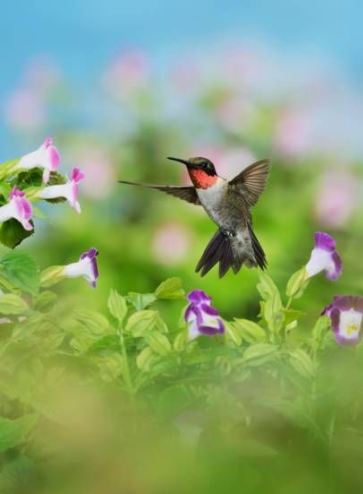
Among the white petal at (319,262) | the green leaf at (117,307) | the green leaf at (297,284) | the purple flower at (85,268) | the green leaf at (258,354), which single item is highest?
the white petal at (319,262)

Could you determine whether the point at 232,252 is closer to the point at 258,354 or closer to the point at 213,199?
the point at 213,199

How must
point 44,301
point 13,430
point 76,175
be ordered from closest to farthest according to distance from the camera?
1. point 13,430
2. point 44,301
3. point 76,175

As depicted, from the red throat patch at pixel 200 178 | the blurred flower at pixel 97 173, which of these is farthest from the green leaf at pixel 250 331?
the blurred flower at pixel 97 173

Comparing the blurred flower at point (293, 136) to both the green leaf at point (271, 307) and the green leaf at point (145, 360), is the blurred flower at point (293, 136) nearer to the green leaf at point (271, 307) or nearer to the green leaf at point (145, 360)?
the green leaf at point (271, 307)

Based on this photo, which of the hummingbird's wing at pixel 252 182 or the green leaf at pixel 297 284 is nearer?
the green leaf at pixel 297 284

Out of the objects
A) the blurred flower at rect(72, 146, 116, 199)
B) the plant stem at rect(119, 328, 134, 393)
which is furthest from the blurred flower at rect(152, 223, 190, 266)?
the plant stem at rect(119, 328, 134, 393)

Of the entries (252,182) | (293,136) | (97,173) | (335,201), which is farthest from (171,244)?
(252,182)
